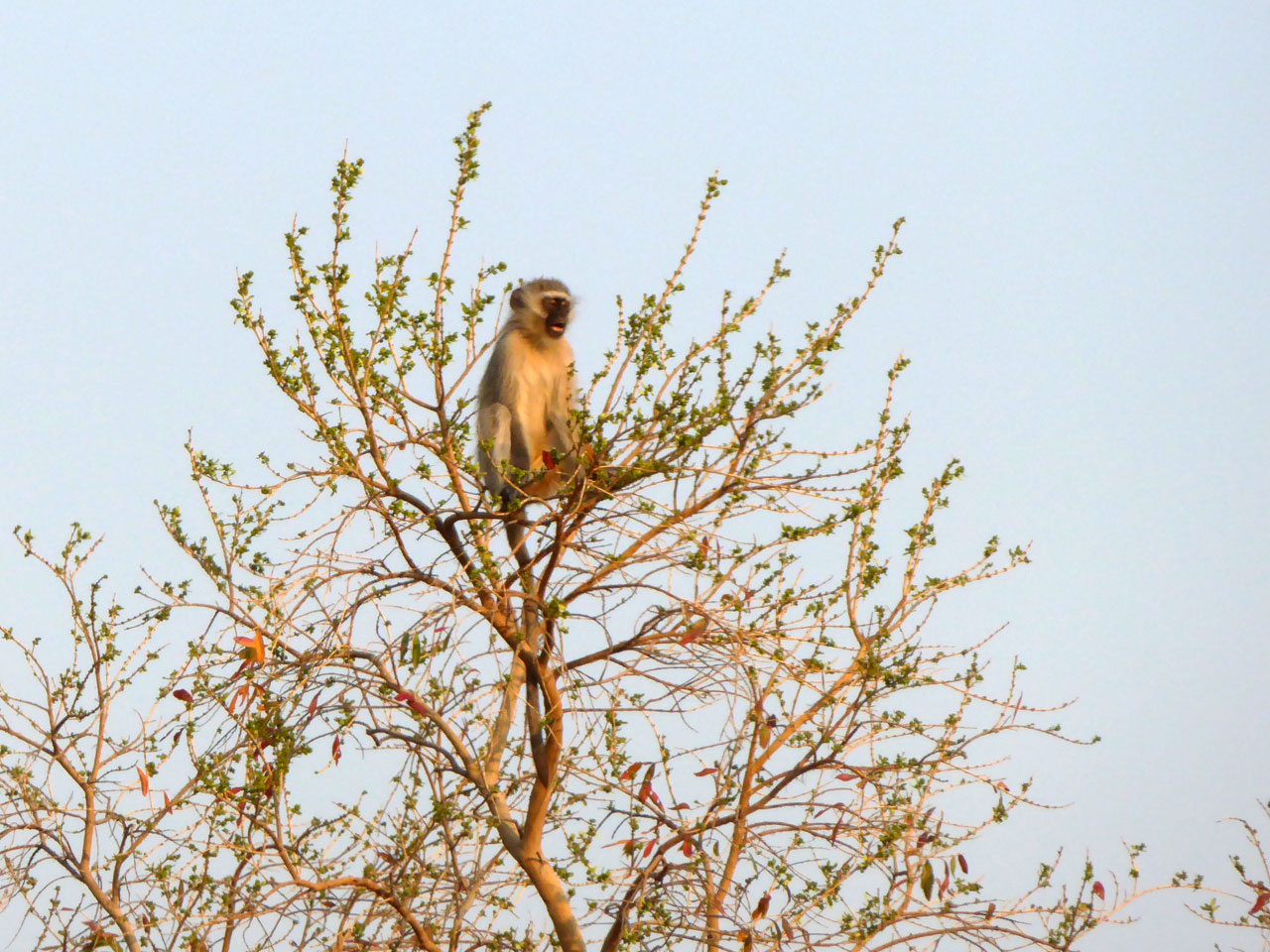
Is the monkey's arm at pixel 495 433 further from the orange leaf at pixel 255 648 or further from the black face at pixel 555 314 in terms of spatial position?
the orange leaf at pixel 255 648

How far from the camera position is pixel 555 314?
816 centimetres

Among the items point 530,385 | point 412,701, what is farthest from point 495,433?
point 412,701

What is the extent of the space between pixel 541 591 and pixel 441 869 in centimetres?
150

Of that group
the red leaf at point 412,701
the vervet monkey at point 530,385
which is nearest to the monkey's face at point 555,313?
the vervet monkey at point 530,385

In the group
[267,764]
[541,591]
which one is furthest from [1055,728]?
[267,764]

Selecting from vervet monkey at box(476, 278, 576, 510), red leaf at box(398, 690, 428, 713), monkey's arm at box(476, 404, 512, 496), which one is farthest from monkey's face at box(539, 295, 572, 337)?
red leaf at box(398, 690, 428, 713)

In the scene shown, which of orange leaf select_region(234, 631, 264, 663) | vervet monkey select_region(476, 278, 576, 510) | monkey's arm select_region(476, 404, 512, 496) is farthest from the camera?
vervet monkey select_region(476, 278, 576, 510)

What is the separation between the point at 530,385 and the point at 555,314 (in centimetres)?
53

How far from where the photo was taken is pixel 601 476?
4.81 meters

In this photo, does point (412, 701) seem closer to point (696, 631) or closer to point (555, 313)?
point (696, 631)

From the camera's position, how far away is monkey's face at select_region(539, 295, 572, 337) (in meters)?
8.07

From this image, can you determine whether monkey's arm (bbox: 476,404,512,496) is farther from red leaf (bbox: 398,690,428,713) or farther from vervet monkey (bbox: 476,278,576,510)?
red leaf (bbox: 398,690,428,713)

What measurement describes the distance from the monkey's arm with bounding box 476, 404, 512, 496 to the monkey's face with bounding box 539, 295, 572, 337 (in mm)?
657

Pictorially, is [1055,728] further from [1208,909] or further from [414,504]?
[414,504]
